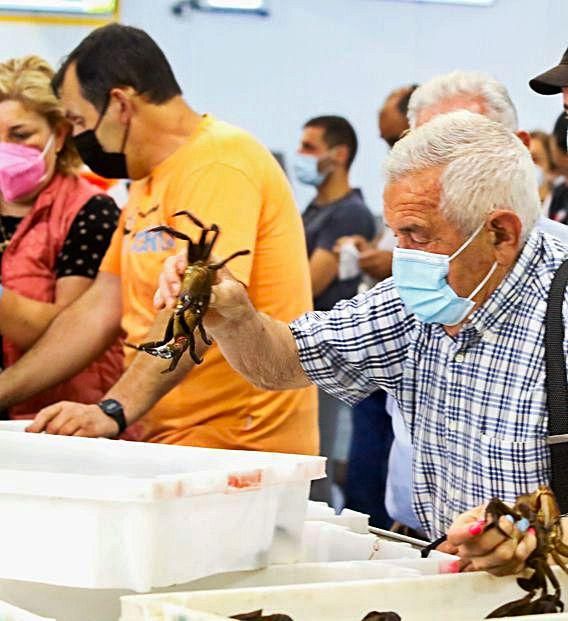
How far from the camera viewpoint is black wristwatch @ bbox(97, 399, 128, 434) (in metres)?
3.34

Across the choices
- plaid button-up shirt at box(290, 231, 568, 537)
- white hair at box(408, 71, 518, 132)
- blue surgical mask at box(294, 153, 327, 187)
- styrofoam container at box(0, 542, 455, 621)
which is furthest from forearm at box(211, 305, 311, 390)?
blue surgical mask at box(294, 153, 327, 187)

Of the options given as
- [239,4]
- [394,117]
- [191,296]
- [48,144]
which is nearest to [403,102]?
[394,117]

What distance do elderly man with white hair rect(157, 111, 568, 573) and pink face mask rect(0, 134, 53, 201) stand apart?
1718mm

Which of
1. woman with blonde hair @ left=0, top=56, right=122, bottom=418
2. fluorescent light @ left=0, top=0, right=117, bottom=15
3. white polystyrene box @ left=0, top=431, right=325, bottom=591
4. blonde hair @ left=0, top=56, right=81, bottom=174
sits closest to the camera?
white polystyrene box @ left=0, top=431, right=325, bottom=591

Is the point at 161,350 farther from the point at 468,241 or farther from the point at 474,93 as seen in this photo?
the point at 474,93

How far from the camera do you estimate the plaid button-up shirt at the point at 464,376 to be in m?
2.57

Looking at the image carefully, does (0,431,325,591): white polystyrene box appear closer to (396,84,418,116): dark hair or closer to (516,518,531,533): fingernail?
(516,518,531,533): fingernail

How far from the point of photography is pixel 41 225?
4.25 m

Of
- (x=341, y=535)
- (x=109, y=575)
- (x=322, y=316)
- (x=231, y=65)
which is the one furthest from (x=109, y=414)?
(x=231, y=65)

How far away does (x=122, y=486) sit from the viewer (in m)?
2.05

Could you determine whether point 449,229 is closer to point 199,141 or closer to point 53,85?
point 199,141

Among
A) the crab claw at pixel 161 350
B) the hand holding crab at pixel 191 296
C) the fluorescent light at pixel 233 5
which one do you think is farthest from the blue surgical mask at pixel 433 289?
the fluorescent light at pixel 233 5

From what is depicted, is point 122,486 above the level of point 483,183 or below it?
below

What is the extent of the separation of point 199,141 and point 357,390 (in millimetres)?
1024
